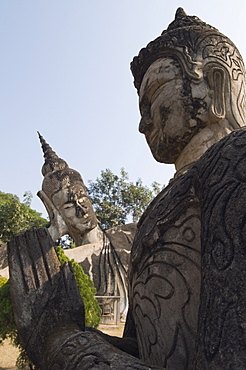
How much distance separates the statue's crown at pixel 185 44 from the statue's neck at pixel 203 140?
1.13 feet

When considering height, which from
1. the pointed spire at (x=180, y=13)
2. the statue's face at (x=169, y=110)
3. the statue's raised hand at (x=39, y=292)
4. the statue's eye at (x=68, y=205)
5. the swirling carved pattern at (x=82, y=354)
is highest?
the pointed spire at (x=180, y=13)

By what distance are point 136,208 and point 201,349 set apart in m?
23.2

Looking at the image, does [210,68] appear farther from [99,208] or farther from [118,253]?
[99,208]

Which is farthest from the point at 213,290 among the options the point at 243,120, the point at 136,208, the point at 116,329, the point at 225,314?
the point at 136,208

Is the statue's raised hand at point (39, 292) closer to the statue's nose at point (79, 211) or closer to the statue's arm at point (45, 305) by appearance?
the statue's arm at point (45, 305)

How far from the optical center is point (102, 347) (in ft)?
4.22

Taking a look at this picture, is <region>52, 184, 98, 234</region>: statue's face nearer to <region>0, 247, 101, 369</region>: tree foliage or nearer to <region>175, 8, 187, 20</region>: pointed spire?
<region>0, 247, 101, 369</region>: tree foliage

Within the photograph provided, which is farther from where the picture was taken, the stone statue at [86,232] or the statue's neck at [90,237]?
the statue's neck at [90,237]

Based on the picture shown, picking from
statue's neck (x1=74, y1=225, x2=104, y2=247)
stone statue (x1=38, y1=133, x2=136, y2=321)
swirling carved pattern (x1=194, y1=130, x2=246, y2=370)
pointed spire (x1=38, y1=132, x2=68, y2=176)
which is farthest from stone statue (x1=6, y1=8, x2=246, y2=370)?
pointed spire (x1=38, y1=132, x2=68, y2=176)

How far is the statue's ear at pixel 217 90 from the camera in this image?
2.13 meters

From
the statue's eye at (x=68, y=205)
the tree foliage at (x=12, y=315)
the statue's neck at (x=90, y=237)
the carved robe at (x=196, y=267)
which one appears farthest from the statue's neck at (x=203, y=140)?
the statue's neck at (x=90, y=237)

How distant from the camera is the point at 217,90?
2184mm

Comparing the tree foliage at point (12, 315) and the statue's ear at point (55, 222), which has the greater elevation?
the statue's ear at point (55, 222)

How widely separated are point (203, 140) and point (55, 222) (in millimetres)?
11214
